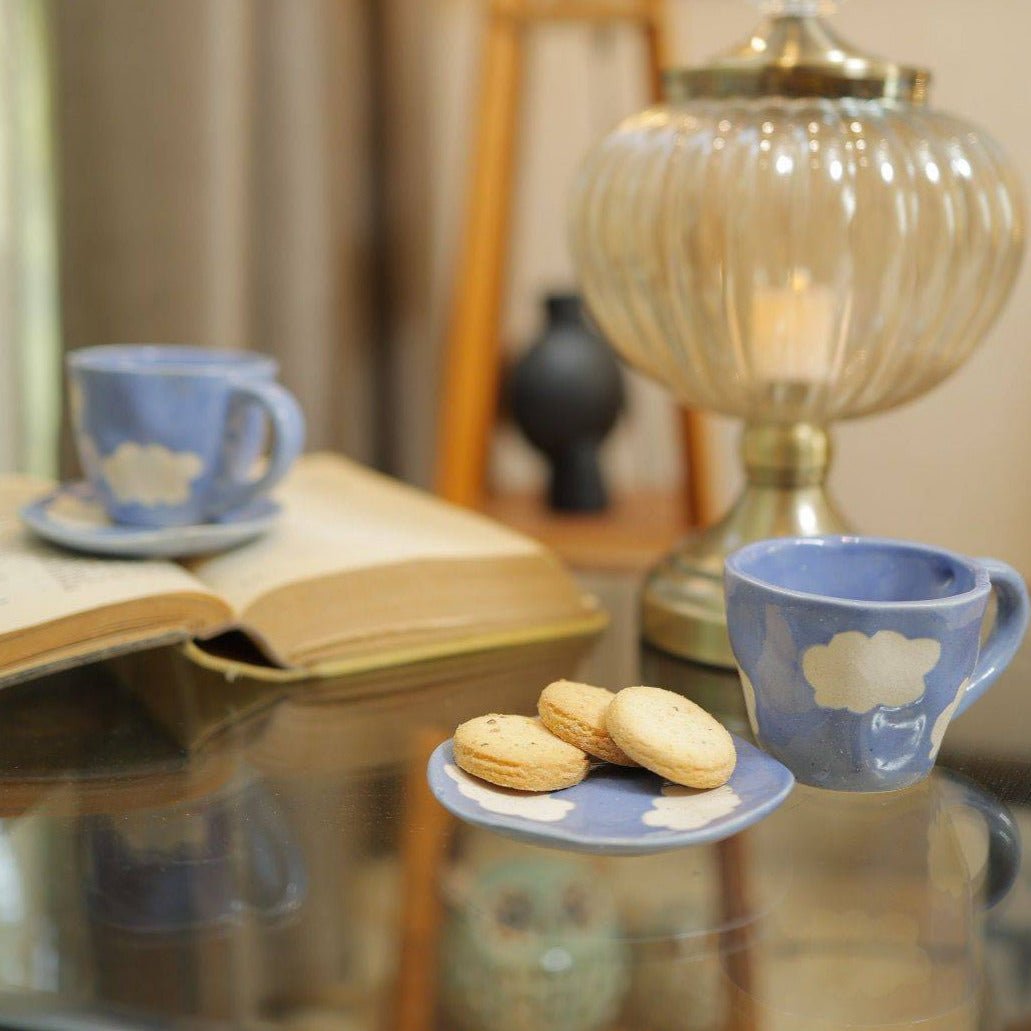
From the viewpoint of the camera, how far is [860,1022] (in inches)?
14.9

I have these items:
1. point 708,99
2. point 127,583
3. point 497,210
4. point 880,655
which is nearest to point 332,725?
point 127,583

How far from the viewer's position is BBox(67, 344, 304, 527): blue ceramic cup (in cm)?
69

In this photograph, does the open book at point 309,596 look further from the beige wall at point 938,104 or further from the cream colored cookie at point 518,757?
the beige wall at point 938,104

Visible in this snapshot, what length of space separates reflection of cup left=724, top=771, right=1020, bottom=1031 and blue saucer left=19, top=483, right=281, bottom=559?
328mm

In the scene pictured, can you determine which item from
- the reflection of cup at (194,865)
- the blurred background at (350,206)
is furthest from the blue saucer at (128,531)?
the blurred background at (350,206)

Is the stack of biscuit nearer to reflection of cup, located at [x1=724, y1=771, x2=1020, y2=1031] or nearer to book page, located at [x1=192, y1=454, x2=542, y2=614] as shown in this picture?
reflection of cup, located at [x1=724, y1=771, x2=1020, y2=1031]

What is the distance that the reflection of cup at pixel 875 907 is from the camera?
0.39 metres

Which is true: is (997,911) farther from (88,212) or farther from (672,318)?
(88,212)

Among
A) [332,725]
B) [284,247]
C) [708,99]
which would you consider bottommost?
[332,725]

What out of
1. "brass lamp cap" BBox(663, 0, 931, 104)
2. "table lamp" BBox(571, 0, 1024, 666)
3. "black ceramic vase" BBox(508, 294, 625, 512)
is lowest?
"black ceramic vase" BBox(508, 294, 625, 512)

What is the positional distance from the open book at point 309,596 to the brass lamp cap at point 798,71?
26 cm

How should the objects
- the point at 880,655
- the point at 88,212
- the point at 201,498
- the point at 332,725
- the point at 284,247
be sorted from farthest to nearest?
the point at 284,247
the point at 88,212
the point at 201,498
the point at 332,725
the point at 880,655

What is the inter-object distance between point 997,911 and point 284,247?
1.06 metres

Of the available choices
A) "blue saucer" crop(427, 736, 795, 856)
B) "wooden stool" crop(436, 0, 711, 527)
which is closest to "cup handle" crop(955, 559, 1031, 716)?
"blue saucer" crop(427, 736, 795, 856)
